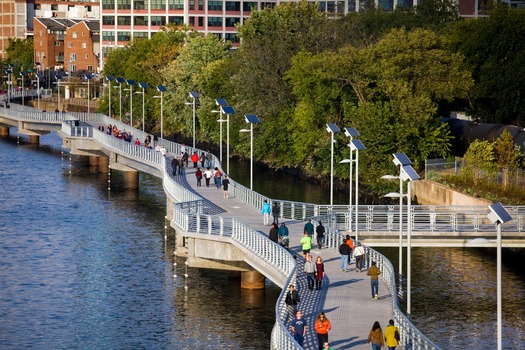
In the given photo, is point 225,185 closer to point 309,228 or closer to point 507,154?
point 309,228

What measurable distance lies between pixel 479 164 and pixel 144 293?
33.8 meters

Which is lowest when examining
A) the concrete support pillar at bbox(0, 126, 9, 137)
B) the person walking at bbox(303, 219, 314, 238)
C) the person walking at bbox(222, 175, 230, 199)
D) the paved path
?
the paved path

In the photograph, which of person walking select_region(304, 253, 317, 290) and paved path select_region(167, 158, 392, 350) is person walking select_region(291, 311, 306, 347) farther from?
person walking select_region(304, 253, 317, 290)

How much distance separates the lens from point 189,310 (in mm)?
64375

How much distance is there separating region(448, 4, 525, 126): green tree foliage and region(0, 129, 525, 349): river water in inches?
1270

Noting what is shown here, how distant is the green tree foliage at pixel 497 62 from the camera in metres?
111

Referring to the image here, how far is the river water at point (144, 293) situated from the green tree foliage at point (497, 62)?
3227cm

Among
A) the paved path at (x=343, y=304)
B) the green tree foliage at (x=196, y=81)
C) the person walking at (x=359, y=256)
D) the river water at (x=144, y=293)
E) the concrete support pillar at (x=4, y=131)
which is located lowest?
the river water at (x=144, y=293)

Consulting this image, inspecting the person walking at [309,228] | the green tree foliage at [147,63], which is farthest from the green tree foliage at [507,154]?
the green tree foliage at [147,63]

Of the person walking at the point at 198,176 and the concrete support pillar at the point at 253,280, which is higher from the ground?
the person walking at the point at 198,176

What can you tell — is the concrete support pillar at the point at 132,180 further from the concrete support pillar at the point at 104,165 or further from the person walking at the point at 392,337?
the person walking at the point at 392,337

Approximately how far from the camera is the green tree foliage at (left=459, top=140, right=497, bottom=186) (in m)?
Answer: 92.8

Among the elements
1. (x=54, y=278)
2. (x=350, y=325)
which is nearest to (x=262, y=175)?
(x=54, y=278)

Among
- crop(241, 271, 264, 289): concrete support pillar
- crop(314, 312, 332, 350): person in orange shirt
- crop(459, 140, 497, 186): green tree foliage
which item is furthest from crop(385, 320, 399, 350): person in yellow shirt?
crop(459, 140, 497, 186): green tree foliage
